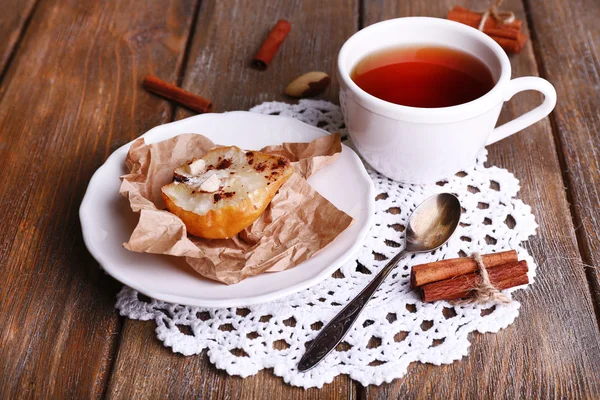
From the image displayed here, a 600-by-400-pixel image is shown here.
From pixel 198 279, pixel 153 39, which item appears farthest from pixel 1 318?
pixel 153 39

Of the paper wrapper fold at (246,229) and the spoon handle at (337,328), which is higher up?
the paper wrapper fold at (246,229)

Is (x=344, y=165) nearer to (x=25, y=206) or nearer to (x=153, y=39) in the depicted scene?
(x=25, y=206)

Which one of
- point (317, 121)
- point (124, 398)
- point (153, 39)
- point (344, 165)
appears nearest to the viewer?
point (124, 398)

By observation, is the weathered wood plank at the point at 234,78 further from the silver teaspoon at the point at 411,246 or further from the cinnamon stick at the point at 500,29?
the cinnamon stick at the point at 500,29

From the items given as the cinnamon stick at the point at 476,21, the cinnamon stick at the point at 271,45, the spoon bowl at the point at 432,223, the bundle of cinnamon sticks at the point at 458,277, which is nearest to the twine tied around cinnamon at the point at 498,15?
the cinnamon stick at the point at 476,21

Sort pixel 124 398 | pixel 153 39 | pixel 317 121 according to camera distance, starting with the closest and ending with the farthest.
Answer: pixel 124 398 → pixel 317 121 → pixel 153 39

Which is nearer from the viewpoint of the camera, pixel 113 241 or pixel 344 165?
pixel 113 241

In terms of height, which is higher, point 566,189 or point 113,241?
point 113,241
